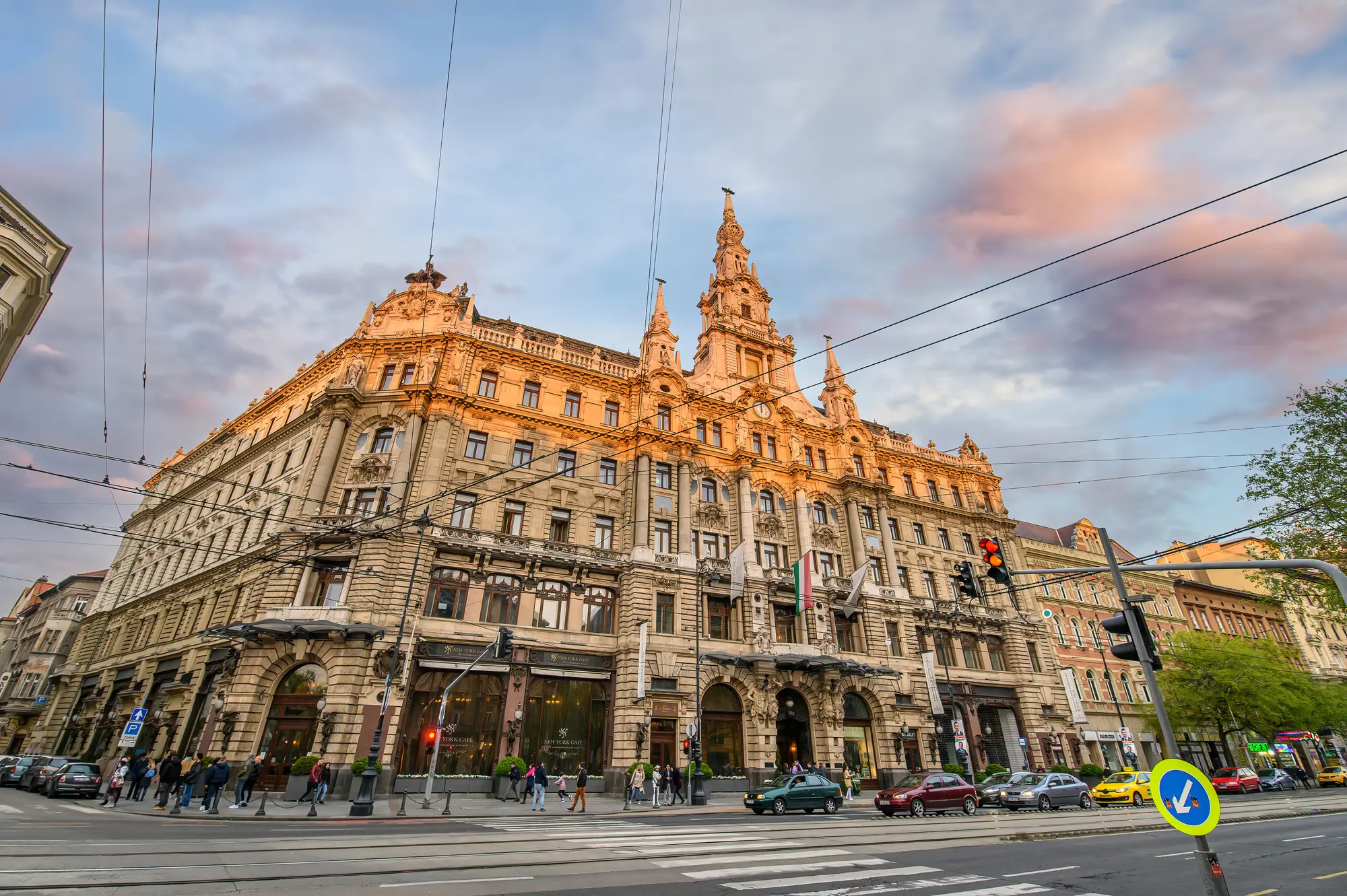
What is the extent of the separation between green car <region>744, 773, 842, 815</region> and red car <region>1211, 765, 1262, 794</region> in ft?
91.2

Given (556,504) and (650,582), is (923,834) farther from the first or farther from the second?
(556,504)

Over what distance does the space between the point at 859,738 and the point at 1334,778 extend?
1384 inches

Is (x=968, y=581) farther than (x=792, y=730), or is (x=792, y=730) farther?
(x=792, y=730)

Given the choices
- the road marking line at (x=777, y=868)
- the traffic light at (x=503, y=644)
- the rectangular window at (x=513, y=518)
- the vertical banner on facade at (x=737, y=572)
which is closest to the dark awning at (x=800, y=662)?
the vertical banner on facade at (x=737, y=572)

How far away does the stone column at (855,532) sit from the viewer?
42.1 metres

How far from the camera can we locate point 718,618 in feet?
120

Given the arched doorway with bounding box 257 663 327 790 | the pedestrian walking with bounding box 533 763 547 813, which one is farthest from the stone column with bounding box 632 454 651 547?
the arched doorway with bounding box 257 663 327 790

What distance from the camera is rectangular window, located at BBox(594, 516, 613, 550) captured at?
35.9 meters

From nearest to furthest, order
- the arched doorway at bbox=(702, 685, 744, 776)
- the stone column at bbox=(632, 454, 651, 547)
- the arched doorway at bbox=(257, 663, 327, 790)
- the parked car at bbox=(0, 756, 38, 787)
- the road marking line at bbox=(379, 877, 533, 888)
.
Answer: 1. the road marking line at bbox=(379, 877, 533, 888)
2. the arched doorway at bbox=(257, 663, 327, 790)
3. the parked car at bbox=(0, 756, 38, 787)
4. the arched doorway at bbox=(702, 685, 744, 776)
5. the stone column at bbox=(632, 454, 651, 547)

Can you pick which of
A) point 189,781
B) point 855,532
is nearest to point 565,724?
point 189,781

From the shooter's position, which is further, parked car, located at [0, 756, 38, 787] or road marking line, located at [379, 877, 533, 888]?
parked car, located at [0, 756, 38, 787]

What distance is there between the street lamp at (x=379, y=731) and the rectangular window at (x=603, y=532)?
9182 mm

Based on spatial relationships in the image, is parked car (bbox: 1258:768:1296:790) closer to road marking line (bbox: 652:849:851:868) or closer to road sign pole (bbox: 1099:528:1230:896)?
road marking line (bbox: 652:849:851:868)

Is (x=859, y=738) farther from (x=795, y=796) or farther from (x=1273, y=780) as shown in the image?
(x=1273, y=780)
